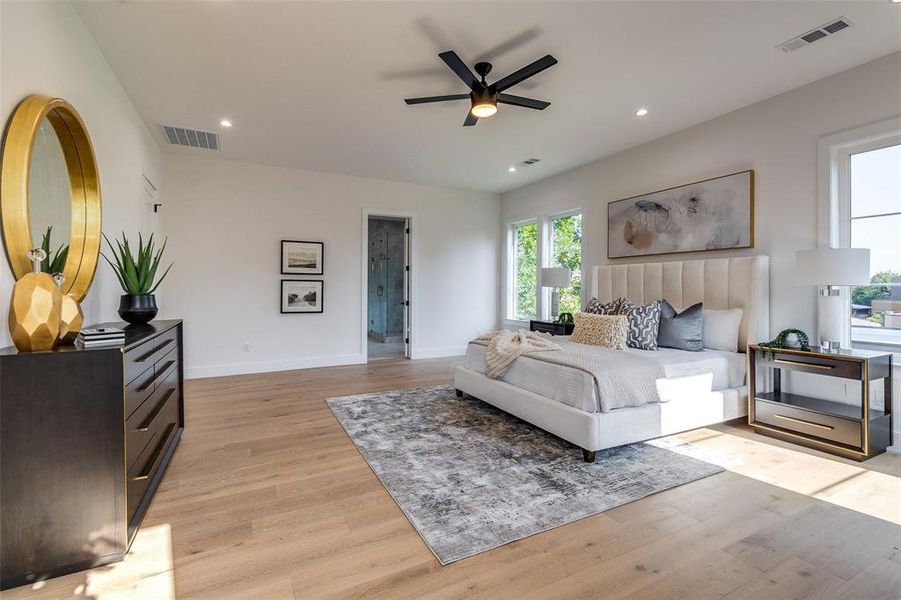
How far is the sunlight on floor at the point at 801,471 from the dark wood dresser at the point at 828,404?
0.64 ft

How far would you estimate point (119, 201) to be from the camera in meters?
3.22

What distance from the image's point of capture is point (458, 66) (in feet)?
8.86

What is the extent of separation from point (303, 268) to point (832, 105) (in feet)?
19.1

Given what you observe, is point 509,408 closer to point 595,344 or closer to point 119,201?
point 595,344

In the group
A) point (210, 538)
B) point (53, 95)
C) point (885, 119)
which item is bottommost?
point (210, 538)

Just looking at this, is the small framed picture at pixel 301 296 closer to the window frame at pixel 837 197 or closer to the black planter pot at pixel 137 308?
the black planter pot at pixel 137 308

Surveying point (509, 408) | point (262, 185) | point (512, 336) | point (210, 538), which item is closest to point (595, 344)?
point (512, 336)

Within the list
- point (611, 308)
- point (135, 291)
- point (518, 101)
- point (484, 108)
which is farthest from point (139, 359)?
point (611, 308)

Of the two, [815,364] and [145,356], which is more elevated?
[145,356]

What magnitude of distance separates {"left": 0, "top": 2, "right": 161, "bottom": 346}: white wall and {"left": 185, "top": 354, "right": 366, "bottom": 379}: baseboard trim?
212 cm

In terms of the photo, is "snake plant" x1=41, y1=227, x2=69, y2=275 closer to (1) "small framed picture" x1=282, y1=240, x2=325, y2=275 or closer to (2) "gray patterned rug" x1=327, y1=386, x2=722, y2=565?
(2) "gray patterned rug" x1=327, y1=386, x2=722, y2=565

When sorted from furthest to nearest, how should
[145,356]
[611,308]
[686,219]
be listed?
1. [686,219]
2. [611,308]
3. [145,356]

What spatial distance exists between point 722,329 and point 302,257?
5.10 m

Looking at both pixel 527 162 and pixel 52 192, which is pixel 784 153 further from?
pixel 52 192
